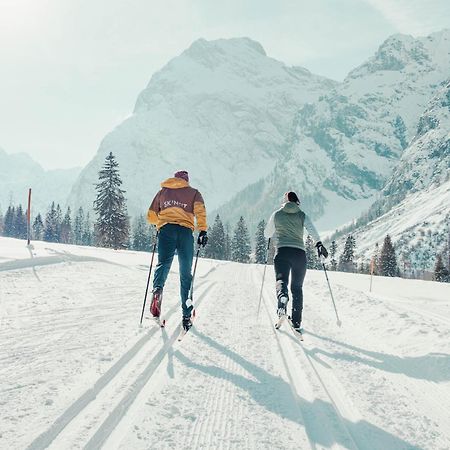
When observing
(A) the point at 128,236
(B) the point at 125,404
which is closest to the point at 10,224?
(A) the point at 128,236

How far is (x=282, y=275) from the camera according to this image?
6691 millimetres

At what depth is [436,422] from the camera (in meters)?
3.63

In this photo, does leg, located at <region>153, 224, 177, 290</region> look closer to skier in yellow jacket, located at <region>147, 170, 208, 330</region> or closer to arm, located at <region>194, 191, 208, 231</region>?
skier in yellow jacket, located at <region>147, 170, 208, 330</region>

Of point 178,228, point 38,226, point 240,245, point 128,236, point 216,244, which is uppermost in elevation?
point 38,226

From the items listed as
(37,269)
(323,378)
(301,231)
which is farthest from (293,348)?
(37,269)

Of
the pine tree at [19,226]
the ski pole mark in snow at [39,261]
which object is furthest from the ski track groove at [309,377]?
the pine tree at [19,226]

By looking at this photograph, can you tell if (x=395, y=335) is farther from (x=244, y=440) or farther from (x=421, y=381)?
(x=244, y=440)

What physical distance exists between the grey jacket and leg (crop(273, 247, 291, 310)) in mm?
185

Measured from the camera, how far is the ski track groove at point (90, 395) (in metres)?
2.81

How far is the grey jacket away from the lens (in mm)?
6922

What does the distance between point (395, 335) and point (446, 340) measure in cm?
92

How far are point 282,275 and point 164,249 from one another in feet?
6.29

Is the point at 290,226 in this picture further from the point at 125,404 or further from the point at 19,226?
the point at 19,226

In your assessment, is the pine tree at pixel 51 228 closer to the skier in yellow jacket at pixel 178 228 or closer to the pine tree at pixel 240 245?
the pine tree at pixel 240 245
